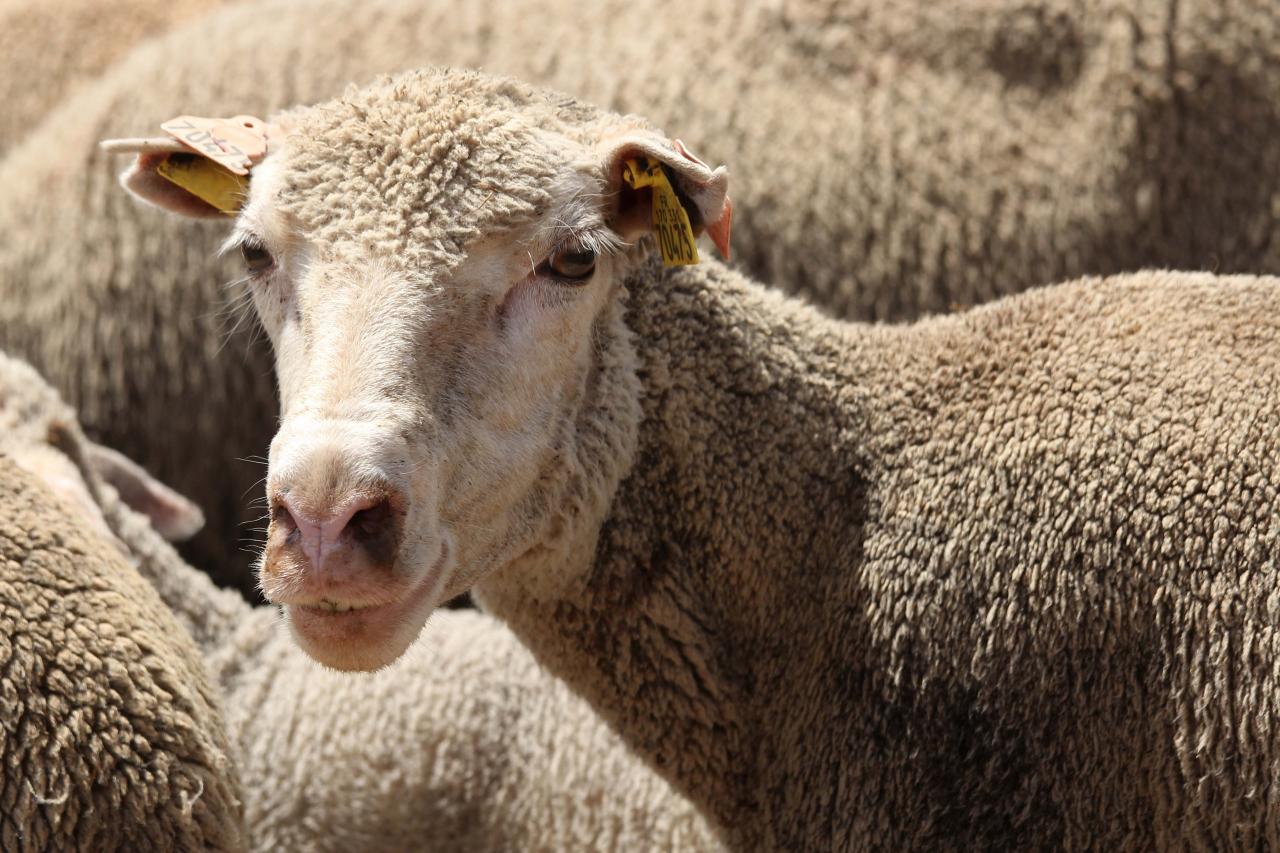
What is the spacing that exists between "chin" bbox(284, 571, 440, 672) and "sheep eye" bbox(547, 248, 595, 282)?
74 centimetres

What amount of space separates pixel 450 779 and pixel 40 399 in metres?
1.60

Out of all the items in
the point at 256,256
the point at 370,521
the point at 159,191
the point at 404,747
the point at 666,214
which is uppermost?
the point at 666,214

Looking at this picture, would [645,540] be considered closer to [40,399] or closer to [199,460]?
[40,399]

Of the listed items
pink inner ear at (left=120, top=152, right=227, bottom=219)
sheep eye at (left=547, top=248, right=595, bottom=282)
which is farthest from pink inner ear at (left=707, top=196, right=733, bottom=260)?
pink inner ear at (left=120, top=152, right=227, bottom=219)

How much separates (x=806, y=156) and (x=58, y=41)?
4058mm

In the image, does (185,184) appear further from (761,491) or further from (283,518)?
(761,491)

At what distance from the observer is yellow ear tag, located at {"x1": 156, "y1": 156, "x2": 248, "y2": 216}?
375cm

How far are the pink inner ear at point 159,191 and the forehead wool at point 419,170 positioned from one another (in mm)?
596

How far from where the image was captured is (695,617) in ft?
11.9

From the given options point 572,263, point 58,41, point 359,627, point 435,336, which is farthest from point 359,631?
point 58,41

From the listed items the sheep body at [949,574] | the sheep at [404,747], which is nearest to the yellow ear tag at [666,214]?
the sheep body at [949,574]

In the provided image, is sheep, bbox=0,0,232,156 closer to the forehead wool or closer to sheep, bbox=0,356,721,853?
sheep, bbox=0,356,721,853

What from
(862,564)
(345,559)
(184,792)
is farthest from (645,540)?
(184,792)

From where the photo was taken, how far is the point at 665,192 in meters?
3.42
